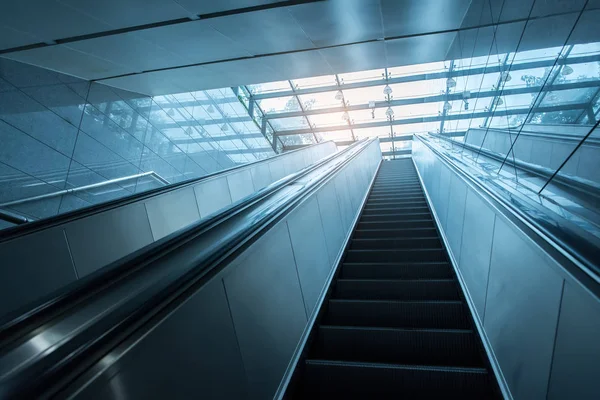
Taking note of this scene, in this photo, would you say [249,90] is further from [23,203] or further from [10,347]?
[10,347]

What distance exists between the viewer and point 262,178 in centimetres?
778

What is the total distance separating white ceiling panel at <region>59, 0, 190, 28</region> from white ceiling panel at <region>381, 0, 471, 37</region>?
2800mm

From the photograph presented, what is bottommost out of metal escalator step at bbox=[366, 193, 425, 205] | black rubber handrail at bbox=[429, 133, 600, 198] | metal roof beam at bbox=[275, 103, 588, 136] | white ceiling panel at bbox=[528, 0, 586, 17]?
metal escalator step at bbox=[366, 193, 425, 205]

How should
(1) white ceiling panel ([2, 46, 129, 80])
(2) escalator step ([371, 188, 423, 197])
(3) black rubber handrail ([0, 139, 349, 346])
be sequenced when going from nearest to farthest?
(3) black rubber handrail ([0, 139, 349, 346]) → (1) white ceiling panel ([2, 46, 129, 80]) → (2) escalator step ([371, 188, 423, 197])

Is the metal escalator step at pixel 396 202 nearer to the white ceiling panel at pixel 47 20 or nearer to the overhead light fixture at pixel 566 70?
the overhead light fixture at pixel 566 70

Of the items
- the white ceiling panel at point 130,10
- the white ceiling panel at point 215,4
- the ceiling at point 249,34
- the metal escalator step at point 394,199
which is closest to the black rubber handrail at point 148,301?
the ceiling at point 249,34

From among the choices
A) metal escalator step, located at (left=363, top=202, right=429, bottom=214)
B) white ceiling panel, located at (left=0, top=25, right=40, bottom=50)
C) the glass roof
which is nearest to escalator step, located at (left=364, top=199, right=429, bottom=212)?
metal escalator step, located at (left=363, top=202, right=429, bottom=214)

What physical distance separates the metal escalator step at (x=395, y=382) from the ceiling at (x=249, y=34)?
2457mm

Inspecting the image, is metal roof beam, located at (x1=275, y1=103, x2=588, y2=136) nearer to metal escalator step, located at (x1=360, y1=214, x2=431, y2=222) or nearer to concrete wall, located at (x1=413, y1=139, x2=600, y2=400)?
concrete wall, located at (x1=413, y1=139, x2=600, y2=400)

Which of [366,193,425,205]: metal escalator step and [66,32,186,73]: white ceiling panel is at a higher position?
[66,32,186,73]: white ceiling panel

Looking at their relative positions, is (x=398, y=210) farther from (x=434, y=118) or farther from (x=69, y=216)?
(x=434, y=118)

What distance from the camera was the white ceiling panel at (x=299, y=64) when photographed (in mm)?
6702

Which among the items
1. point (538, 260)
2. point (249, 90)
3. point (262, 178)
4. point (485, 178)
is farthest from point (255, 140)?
point (538, 260)

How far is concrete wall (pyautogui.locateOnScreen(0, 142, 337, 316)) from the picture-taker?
7.98 ft
